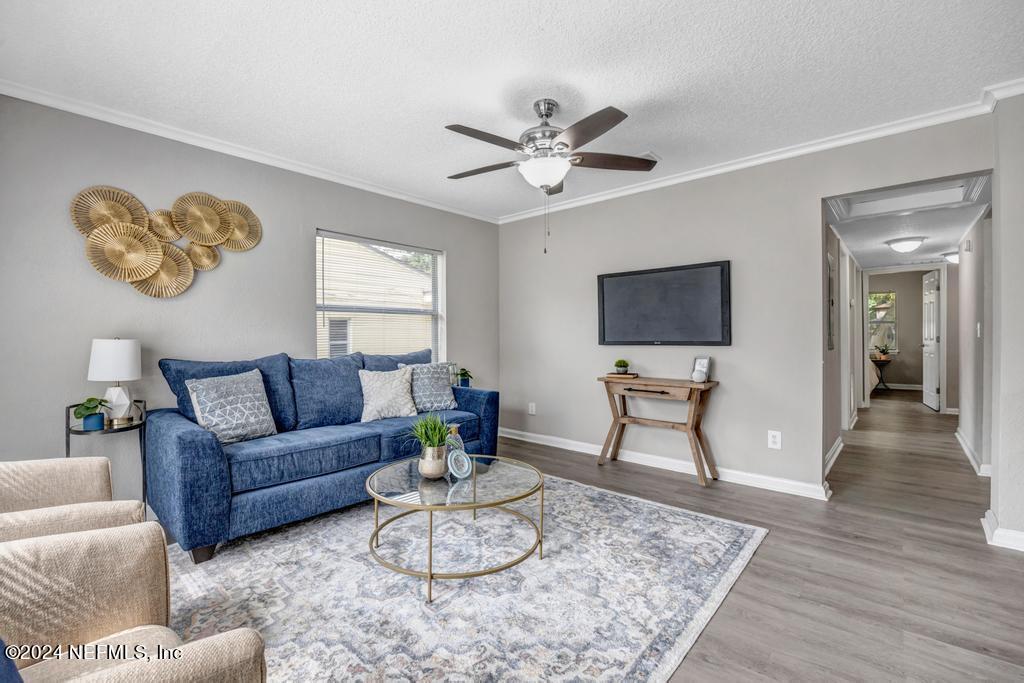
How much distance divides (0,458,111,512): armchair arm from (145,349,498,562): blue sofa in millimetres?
493

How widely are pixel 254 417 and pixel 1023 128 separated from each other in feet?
15.0

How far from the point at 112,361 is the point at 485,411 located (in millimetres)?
2374

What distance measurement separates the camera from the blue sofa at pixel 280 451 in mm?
2345

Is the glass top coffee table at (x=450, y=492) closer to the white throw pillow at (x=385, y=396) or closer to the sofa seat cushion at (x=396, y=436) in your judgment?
the sofa seat cushion at (x=396, y=436)

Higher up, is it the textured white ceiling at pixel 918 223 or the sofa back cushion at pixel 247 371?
the textured white ceiling at pixel 918 223

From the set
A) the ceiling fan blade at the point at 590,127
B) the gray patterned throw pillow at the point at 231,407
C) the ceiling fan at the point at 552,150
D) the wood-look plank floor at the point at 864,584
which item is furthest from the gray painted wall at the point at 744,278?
the gray patterned throw pillow at the point at 231,407

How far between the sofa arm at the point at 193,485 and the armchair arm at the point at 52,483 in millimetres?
475

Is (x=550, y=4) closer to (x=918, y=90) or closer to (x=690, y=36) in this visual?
(x=690, y=36)

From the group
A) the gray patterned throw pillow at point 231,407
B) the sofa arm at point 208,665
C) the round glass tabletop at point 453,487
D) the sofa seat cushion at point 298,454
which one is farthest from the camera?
the gray patterned throw pillow at point 231,407

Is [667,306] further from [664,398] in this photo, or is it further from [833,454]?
[833,454]

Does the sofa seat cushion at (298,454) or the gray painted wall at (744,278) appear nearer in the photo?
the sofa seat cushion at (298,454)

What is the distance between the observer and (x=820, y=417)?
3.33 meters

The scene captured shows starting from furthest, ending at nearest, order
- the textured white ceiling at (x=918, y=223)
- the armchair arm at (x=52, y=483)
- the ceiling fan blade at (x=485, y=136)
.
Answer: the textured white ceiling at (x=918, y=223) < the ceiling fan blade at (x=485, y=136) < the armchair arm at (x=52, y=483)

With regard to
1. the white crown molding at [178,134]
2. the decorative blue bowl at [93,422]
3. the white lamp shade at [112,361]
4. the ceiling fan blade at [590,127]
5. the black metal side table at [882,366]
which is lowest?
the black metal side table at [882,366]
